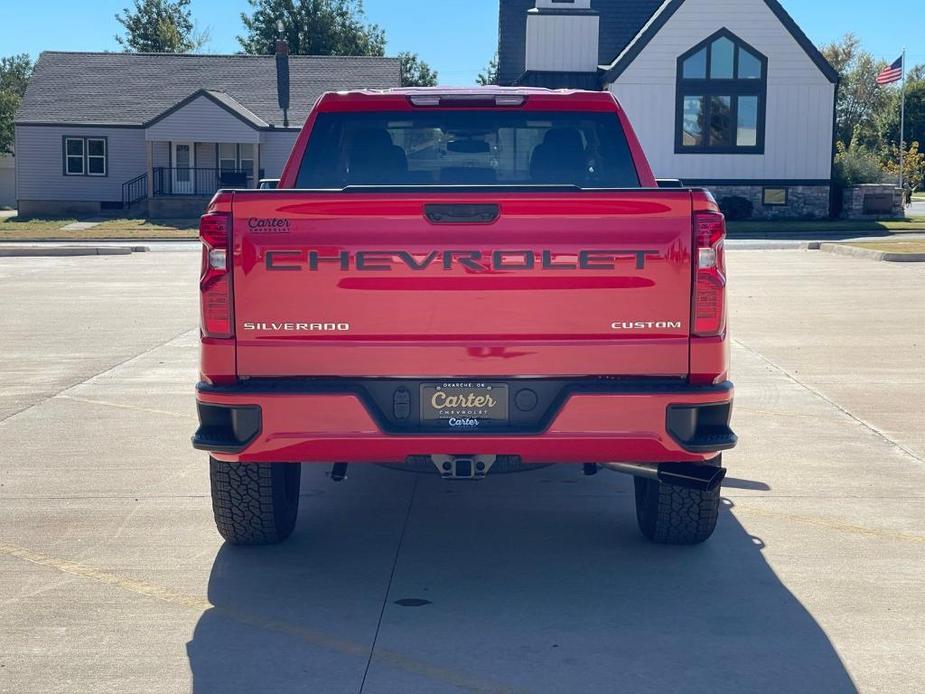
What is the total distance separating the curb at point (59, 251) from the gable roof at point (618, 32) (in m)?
17.5

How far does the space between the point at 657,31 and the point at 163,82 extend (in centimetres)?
2198

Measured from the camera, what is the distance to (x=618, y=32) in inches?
→ 1768

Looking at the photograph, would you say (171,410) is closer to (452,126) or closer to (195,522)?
(195,522)

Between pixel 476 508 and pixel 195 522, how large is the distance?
61.0 inches

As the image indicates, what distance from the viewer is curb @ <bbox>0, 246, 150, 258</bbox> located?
30.7 metres

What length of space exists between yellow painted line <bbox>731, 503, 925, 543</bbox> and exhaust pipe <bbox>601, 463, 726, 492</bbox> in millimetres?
1429

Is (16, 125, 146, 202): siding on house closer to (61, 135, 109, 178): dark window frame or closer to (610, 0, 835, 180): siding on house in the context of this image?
(61, 135, 109, 178): dark window frame

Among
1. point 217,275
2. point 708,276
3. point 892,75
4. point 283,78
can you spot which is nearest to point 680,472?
point 708,276

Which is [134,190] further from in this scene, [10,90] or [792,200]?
[10,90]

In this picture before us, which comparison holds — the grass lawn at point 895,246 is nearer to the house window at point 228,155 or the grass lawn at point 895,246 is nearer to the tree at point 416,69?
the house window at point 228,155

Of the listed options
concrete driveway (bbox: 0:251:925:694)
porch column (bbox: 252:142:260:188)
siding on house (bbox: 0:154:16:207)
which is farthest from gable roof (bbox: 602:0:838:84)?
siding on house (bbox: 0:154:16:207)

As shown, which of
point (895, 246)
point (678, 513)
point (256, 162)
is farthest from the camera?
point (256, 162)

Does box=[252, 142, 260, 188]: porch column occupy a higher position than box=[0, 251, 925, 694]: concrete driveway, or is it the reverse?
box=[252, 142, 260, 188]: porch column

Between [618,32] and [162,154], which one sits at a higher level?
[618,32]
